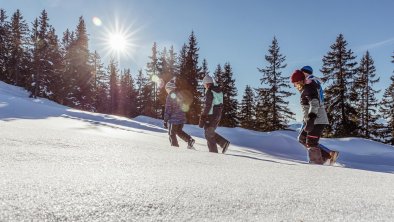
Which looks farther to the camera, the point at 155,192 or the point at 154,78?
the point at 154,78

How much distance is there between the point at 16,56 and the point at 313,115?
51.5 metres

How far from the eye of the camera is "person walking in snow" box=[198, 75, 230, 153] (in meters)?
7.82

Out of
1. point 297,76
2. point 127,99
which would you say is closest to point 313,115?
point 297,76

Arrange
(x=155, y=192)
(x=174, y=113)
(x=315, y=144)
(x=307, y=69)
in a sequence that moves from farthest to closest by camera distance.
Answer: (x=174, y=113), (x=307, y=69), (x=315, y=144), (x=155, y=192)

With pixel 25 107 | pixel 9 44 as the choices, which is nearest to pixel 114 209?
pixel 25 107

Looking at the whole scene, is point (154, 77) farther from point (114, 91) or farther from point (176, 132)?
point (176, 132)

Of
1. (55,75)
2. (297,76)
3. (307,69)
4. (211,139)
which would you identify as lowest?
(211,139)

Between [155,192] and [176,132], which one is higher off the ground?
[176,132]

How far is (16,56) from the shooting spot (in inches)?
1887

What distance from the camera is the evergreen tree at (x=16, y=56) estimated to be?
47406mm

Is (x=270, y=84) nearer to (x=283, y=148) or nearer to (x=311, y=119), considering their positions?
(x=283, y=148)

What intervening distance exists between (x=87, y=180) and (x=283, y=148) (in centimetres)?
1016

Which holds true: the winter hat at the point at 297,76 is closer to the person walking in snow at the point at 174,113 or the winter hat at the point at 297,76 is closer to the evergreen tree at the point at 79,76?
the person walking in snow at the point at 174,113

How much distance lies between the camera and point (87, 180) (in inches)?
85.4
